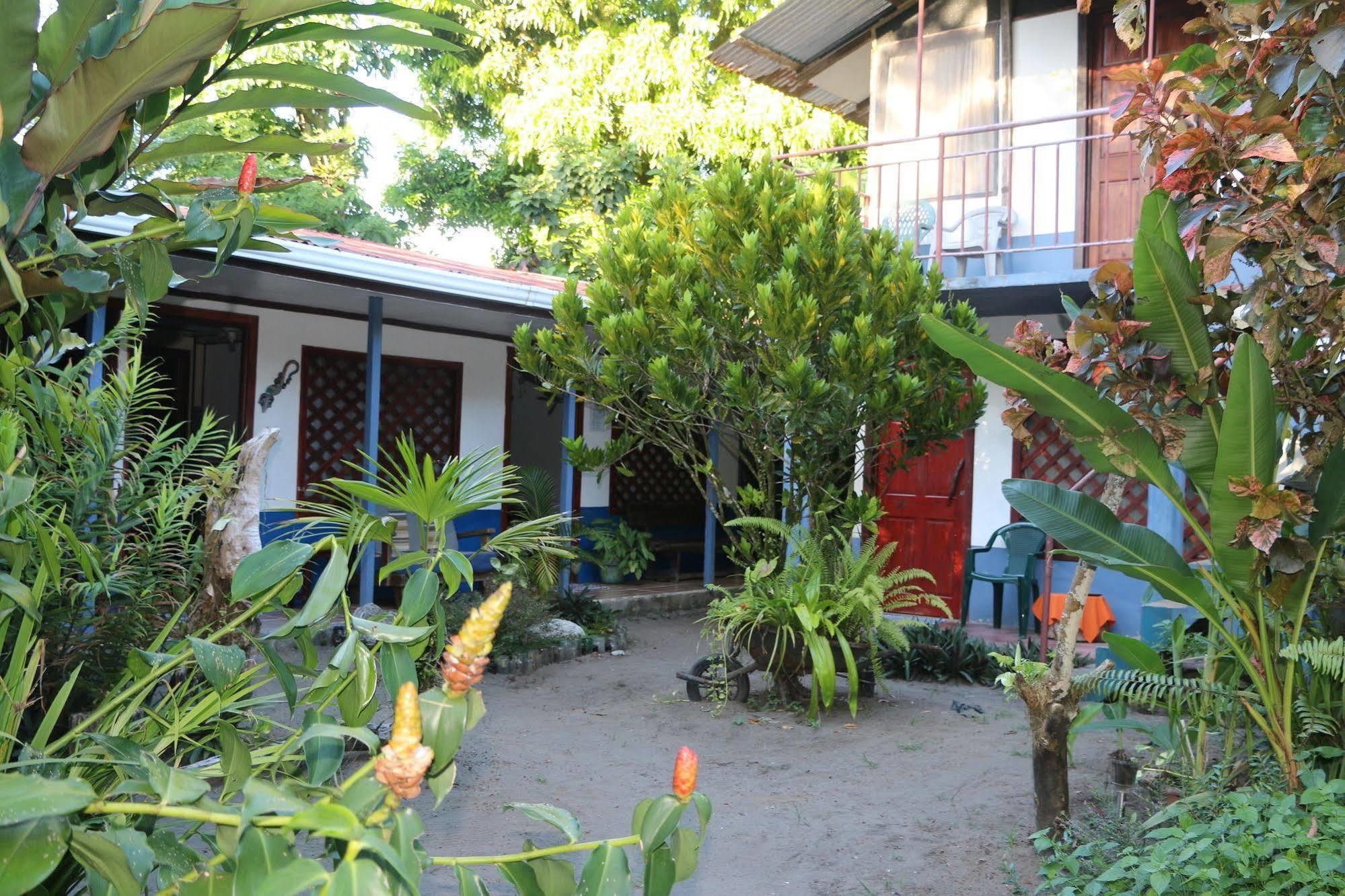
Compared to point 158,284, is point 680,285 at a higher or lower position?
higher

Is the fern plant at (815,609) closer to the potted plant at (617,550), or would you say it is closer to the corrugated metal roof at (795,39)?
the potted plant at (617,550)

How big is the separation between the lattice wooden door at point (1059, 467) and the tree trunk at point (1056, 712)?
5.67 meters

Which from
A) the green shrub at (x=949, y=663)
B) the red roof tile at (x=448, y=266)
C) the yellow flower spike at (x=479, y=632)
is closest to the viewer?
the yellow flower spike at (x=479, y=632)

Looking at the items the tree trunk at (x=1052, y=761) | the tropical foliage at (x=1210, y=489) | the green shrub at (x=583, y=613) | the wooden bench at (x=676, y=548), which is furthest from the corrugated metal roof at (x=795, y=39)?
the tree trunk at (x=1052, y=761)

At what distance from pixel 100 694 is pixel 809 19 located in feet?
32.3

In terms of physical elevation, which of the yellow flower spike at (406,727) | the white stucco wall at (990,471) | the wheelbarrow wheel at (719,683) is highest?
the white stucco wall at (990,471)

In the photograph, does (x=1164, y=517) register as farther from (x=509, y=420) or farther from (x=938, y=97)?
(x=509, y=420)

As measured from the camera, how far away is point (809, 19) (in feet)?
37.2

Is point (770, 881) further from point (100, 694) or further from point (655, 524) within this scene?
point (655, 524)

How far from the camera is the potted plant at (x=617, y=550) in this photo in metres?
12.0

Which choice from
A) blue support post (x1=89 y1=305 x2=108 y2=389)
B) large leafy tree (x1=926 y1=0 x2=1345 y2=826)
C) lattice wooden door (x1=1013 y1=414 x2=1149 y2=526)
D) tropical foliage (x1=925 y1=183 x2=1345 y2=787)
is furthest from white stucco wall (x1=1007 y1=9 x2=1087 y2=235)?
blue support post (x1=89 y1=305 x2=108 y2=389)

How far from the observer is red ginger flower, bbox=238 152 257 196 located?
1678mm

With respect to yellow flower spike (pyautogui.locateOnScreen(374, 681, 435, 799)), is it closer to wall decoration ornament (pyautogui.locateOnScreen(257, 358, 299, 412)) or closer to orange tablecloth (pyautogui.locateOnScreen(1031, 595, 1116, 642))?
orange tablecloth (pyautogui.locateOnScreen(1031, 595, 1116, 642))

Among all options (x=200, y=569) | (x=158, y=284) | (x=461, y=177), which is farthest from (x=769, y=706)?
(x=461, y=177)
